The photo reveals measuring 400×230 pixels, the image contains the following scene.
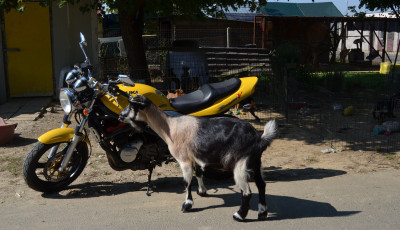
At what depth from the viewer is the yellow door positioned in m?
10.8

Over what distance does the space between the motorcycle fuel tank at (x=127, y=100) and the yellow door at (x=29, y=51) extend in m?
6.51

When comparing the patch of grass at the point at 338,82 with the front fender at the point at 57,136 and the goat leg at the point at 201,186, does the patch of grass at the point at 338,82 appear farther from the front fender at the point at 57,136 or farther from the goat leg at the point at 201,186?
the front fender at the point at 57,136

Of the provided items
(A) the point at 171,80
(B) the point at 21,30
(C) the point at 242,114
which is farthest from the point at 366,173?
(B) the point at 21,30

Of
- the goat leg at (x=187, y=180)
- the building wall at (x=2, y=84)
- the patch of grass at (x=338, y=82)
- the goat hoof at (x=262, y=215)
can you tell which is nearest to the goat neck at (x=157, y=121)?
the goat leg at (x=187, y=180)

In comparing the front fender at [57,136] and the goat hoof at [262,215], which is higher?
the front fender at [57,136]

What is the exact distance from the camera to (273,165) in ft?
21.3

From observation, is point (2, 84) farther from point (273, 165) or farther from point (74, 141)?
point (273, 165)

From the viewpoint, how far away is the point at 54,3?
36.1 feet

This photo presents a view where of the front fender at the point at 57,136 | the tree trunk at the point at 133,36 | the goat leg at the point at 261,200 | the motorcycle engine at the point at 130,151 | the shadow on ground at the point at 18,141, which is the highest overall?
the tree trunk at the point at 133,36

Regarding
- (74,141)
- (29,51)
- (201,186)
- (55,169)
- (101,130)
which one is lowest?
(201,186)

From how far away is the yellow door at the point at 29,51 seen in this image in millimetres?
10844

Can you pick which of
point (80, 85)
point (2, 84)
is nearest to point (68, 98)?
point (80, 85)

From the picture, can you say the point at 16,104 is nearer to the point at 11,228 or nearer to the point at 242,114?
the point at 242,114

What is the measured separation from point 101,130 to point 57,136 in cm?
49
